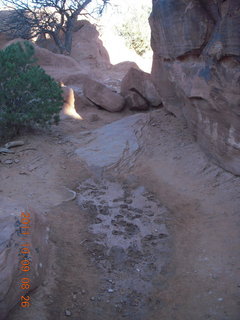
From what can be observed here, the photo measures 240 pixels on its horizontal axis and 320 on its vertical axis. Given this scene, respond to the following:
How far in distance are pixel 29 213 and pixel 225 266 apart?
1926 millimetres

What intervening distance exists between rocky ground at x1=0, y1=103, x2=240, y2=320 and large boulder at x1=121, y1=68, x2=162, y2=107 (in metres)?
1.27

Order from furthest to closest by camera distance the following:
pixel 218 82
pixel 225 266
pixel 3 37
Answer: pixel 3 37 < pixel 218 82 < pixel 225 266

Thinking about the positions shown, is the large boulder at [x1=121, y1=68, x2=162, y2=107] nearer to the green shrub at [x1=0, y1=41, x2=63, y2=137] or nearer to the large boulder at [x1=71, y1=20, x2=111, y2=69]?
the green shrub at [x1=0, y1=41, x2=63, y2=137]

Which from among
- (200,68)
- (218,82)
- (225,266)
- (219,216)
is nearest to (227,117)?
(218,82)

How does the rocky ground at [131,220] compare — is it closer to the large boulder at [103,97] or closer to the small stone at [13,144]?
the small stone at [13,144]

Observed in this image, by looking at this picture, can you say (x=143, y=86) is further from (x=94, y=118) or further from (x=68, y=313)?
(x=68, y=313)

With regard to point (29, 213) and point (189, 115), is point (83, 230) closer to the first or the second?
point (29, 213)

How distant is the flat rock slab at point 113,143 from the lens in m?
6.56

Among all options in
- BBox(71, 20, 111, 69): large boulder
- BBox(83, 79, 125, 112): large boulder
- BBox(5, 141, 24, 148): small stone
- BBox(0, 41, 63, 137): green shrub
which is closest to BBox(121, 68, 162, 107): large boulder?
BBox(83, 79, 125, 112): large boulder

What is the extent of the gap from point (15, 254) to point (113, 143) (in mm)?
4100

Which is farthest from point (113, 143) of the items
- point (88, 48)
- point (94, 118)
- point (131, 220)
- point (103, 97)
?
point (88, 48)

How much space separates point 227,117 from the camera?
203 inches

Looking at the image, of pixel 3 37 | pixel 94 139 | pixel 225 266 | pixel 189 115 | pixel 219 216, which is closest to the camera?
pixel 225 266
